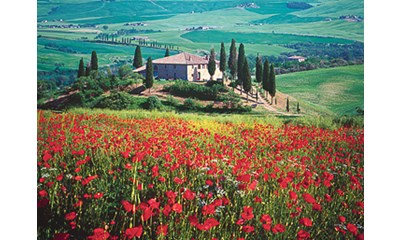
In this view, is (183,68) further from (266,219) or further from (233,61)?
(266,219)

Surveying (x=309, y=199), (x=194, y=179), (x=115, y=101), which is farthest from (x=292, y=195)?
(x=115, y=101)

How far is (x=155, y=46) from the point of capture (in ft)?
16.0

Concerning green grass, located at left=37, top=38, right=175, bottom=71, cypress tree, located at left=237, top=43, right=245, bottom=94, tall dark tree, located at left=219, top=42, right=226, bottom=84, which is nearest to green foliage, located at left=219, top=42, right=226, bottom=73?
tall dark tree, located at left=219, top=42, right=226, bottom=84

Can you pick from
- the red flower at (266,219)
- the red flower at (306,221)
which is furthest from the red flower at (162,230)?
the red flower at (306,221)

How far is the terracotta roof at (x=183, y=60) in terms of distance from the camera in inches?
184

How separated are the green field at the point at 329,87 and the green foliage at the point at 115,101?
1.77m

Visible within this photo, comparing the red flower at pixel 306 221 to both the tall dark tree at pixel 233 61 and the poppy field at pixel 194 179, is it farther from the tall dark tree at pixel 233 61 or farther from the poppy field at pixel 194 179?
the tall dark tree at pixel 233 61

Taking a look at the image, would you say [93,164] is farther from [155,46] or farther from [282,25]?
[282,25]

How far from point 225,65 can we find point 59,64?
199cm

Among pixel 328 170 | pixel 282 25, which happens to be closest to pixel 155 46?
pixel 282 25

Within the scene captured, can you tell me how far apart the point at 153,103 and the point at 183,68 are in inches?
21.6

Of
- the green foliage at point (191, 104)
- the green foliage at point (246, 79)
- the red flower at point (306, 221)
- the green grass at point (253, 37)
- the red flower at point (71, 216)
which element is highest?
the green grass at point (253, 37)

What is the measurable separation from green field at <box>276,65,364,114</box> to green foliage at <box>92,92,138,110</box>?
5.80 ft

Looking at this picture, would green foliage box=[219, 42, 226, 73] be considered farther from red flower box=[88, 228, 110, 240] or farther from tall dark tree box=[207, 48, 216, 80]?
red flower box=[88, 228, 110, 240]
